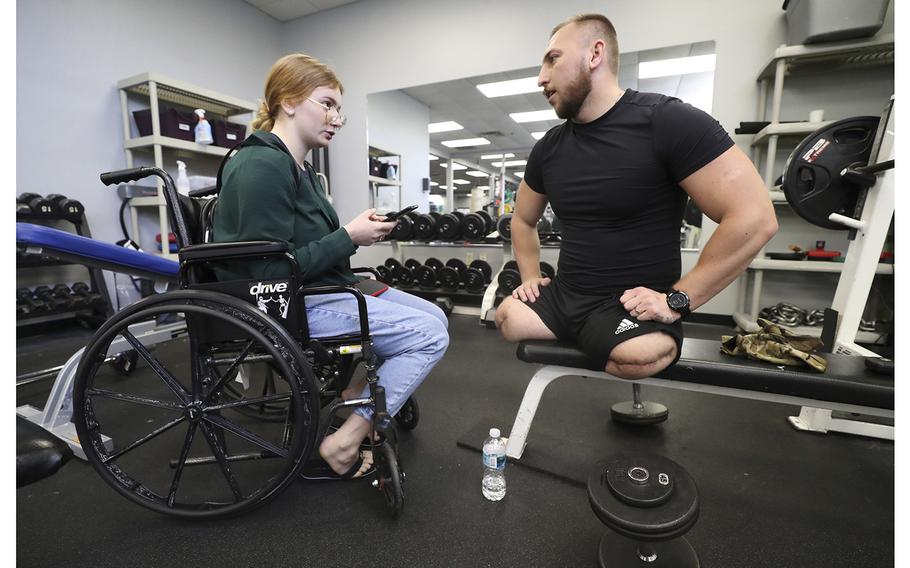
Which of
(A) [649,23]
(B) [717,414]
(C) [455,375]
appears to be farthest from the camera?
(A) [649,23]

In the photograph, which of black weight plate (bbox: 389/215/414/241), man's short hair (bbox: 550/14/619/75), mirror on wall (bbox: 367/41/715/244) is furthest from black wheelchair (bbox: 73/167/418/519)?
mirror on wall (bbox: 367/41/715/244)

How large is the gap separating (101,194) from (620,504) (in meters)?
4.27

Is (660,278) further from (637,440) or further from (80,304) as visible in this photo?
(80,304)

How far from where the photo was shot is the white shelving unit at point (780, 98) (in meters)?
2.62

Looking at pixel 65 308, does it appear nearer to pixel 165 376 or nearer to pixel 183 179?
pixel 183 179

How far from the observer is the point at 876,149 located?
1551mm

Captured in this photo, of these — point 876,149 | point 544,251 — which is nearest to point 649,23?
point 544,251

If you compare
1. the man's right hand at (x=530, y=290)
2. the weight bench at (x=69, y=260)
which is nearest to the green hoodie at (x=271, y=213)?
the weight bench at (x=69, y=260)

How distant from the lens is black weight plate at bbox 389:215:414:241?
3842 mm

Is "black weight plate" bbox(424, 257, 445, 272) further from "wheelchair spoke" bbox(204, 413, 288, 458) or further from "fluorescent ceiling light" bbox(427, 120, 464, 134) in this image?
"wheelchair spoke" bbox(204, 413, 288, 458)

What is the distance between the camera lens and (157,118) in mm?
3219

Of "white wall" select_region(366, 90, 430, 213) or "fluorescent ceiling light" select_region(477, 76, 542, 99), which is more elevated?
"fluorescent ceiling light" select_region(477, 76, 542, 99)

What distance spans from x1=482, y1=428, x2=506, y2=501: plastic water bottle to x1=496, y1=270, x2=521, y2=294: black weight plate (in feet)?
5.94

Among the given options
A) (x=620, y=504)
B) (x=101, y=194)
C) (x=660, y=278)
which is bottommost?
(x=620, y=504)
